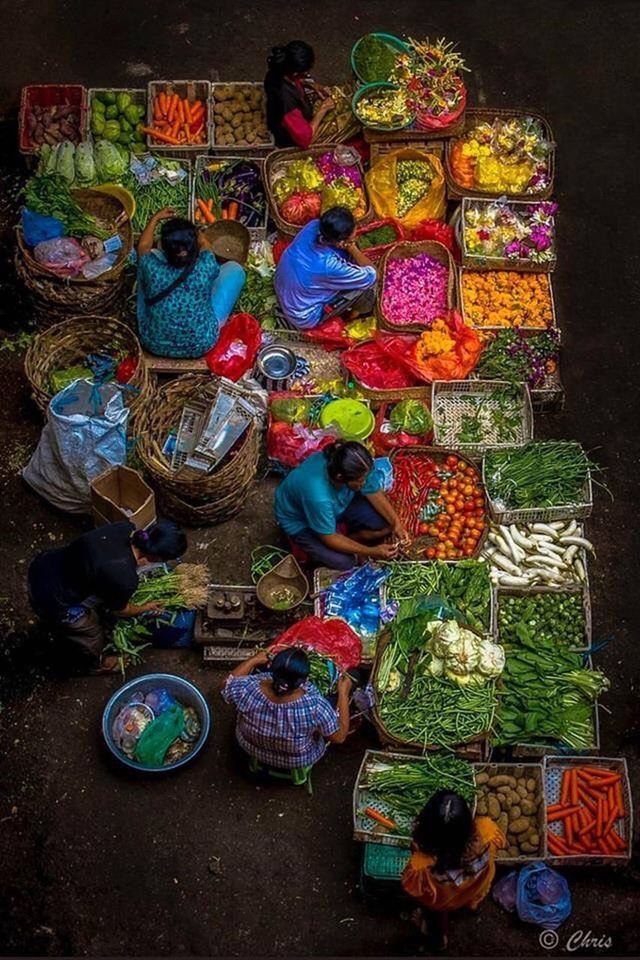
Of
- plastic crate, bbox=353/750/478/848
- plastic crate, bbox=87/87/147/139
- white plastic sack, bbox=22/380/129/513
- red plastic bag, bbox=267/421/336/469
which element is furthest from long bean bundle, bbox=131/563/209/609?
plastic crate, bbox=87/87/147/139

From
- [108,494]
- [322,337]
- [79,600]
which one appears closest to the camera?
[79,600]

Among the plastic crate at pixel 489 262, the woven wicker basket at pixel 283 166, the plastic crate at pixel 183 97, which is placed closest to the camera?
the plastic crate at pixel 489 262

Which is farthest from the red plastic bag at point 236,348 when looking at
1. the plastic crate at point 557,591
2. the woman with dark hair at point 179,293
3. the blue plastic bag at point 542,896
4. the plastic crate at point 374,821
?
the blue plastic bag at point 542,896

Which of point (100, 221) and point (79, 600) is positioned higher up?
point (100, 221)

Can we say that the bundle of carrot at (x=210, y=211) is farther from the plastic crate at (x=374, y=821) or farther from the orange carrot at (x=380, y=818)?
the orange carrot at (x=380, y=818)

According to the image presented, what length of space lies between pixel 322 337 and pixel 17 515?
224 centimetres

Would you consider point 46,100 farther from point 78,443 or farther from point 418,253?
point 78,443

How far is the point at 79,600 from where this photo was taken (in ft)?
18.6

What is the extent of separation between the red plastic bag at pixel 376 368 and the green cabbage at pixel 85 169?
2.20 m

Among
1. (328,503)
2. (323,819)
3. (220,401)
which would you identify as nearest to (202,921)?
(323,819)

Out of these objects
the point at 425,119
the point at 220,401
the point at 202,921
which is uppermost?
the point at 425,119

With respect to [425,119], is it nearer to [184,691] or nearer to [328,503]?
[328,503]

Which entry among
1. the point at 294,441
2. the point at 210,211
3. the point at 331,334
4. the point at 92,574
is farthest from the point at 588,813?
the point at 210,211

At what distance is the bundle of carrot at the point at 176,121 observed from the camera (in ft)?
25.9
